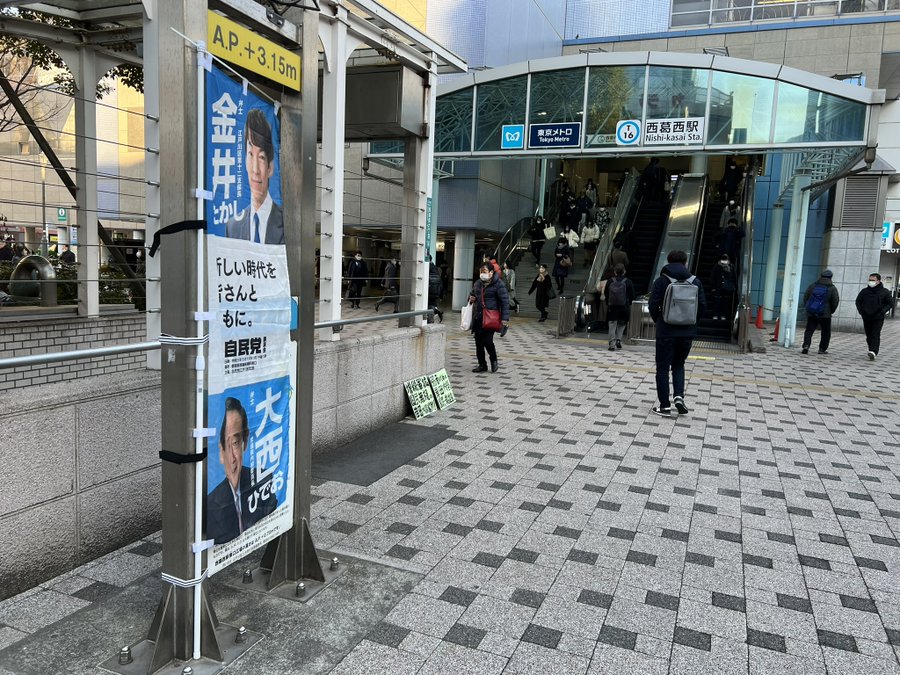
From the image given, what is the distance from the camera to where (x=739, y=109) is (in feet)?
38.7

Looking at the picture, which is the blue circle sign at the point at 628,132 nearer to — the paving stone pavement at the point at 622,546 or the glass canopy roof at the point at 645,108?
the glass canopy roof at the point at 645,108

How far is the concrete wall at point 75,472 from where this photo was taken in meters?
2.73

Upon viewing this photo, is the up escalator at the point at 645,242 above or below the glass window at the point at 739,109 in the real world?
below

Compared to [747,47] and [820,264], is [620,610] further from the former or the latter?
[747,47]

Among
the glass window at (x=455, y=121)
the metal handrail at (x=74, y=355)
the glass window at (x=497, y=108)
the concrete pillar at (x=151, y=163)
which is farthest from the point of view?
the glass window at (x=455, y=121)

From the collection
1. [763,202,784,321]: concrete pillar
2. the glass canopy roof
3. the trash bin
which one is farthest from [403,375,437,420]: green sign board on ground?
[763,202,784,321]: concrete pillar

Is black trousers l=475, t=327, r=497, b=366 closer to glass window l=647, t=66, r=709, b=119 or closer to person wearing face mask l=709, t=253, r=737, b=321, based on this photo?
glass window l=647, t=66, r=709, b=119

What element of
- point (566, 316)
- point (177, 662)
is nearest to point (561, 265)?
point (566, 316)

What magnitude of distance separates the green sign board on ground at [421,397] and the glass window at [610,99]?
26.6ft

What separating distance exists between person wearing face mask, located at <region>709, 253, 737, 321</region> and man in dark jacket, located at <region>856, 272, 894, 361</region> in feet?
8.06

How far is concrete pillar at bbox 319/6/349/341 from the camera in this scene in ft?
15.3

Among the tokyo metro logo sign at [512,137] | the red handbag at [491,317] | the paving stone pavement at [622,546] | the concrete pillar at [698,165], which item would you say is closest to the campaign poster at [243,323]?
the paving stone pavement at [622,546]

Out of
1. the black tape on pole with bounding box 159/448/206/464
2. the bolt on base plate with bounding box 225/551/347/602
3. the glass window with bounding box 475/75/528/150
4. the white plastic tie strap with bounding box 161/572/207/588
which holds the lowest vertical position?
the bolt on base plate with bounding box 225/551/347/602

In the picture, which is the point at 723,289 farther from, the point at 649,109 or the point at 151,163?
the point at 151,163
